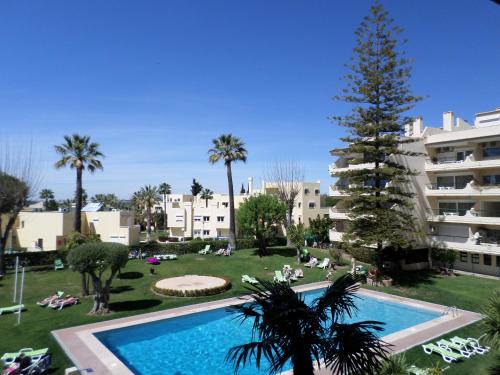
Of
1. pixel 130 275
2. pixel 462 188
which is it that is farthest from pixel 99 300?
pixel 462 188

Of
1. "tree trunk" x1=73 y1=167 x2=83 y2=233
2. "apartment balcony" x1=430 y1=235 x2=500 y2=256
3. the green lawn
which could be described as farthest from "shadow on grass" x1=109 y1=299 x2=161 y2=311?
"apartment balcony" x1=430 y1=235 x2=500 y2=256

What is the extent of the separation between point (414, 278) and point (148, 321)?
71.8 feet

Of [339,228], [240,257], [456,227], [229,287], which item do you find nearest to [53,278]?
[229,287]

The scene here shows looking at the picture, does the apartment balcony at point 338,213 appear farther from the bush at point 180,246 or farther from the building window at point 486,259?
the bush at point 180,246

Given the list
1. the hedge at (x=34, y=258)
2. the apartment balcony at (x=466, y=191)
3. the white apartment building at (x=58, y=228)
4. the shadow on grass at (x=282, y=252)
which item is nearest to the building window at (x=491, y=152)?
the apartment balcony at (x=466, y=191)

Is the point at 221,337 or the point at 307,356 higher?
the point at 307,356

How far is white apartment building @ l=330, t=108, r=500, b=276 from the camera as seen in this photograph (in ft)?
98.7

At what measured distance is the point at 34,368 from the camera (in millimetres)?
13125

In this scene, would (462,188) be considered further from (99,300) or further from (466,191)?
(99,300)

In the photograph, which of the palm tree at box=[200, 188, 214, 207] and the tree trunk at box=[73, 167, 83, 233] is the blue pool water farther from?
the palm tree at box=[200, 188, 214, 207]

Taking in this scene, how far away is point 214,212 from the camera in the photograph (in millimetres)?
61844

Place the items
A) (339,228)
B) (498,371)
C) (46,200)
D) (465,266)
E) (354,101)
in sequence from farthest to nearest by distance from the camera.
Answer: (46,200) < (339,228) < (465,266) < (354,101) < (498,371)

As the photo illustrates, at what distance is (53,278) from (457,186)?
3594 cm

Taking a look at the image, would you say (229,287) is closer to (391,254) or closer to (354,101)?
(391,254)
